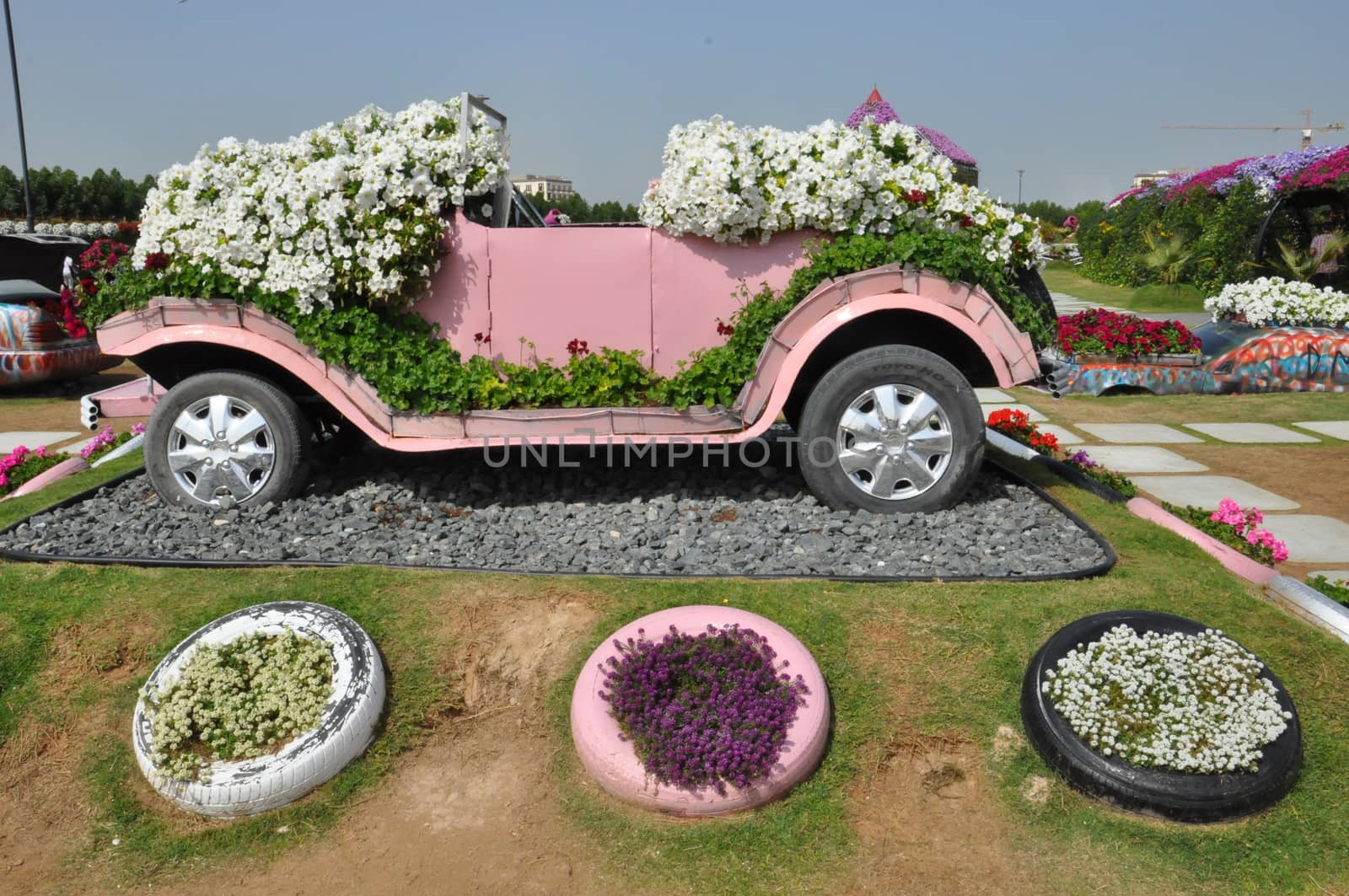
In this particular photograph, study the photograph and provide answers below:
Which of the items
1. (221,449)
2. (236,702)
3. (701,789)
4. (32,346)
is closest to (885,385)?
(701,789)

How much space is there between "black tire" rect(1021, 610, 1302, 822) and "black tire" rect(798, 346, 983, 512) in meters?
1.59

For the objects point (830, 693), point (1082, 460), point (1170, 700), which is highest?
point (1082, 460)

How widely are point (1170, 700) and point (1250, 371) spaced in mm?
8974

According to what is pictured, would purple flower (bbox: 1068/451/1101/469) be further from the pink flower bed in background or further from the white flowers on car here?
the white flowers on car

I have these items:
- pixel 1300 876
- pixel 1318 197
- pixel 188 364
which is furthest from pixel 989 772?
pixel 1318 197

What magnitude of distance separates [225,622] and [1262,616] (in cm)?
435

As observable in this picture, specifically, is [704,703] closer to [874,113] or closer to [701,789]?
[701,789]

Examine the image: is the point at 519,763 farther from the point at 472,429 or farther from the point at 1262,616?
the point at 1262,616

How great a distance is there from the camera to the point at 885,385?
16.2 ft

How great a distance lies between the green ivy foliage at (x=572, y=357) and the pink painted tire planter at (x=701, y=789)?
1.60m

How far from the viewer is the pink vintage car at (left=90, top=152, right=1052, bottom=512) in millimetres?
4918

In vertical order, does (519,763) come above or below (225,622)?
below

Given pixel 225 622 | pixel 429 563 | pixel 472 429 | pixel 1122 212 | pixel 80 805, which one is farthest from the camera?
pixel 1122 212

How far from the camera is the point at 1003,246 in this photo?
16.9 feet
